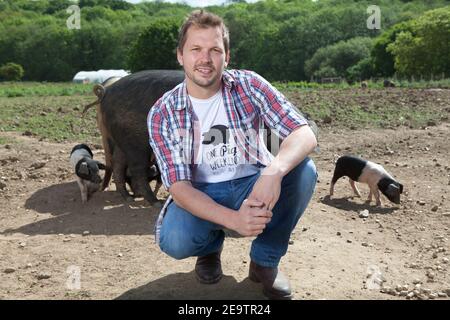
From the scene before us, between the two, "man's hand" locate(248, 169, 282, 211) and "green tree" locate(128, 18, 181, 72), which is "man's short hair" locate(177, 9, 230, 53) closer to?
"man's hand" locate(248, 169, 282, 211)

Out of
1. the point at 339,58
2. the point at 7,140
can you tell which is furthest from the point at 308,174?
the point at 339,58

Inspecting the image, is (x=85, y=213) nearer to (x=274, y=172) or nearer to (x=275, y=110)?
(x=275, y=110)

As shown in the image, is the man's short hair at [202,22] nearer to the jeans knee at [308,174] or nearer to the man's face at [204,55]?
the man's face at [204,55]

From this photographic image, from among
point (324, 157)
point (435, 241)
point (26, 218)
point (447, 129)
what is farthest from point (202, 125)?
point (447, 129)

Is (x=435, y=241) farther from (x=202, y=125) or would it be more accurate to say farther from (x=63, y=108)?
(x=63, y=108)

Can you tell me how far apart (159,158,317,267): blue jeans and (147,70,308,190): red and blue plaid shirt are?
0.53ft

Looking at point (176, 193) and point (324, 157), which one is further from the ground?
point (176, 193)

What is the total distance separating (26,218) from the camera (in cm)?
530

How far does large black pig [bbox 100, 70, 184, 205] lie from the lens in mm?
5402

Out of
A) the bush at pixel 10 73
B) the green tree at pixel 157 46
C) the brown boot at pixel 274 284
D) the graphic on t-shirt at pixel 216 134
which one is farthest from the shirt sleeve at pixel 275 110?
the bush at pixel 10 73

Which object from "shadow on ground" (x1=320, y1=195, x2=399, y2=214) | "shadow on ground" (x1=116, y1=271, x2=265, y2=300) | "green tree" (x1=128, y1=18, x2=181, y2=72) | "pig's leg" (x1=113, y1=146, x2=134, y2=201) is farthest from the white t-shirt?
"green tree" (x1=128, y1=18, x2=181, y2=72)

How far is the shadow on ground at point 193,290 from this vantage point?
10.4 feet

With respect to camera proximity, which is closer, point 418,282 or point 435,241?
point 418,282

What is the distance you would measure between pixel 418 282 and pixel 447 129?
6.12 meters
